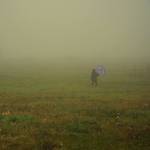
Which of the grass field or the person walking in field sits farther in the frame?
the person walking in field

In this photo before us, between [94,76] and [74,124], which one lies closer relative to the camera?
[74,124]

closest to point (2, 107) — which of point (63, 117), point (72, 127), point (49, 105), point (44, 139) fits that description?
point (49, 105)

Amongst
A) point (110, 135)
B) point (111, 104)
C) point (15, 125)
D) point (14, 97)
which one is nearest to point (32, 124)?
point (15, 125)

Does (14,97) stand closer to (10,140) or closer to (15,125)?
(15,125)

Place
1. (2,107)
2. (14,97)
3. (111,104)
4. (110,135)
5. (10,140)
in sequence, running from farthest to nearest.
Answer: (14,97) → (111,104) → (2,107) → (110,135) → (10,140)

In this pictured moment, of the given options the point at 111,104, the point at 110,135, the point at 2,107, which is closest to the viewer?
the point at 110,135

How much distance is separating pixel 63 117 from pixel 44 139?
17.0 feet

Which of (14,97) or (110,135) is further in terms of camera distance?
(14,97)

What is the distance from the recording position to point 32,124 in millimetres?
22188

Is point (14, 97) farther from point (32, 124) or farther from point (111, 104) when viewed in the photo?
point (32, 124)

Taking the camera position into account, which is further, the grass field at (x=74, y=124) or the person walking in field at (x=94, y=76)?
the person walking in field at (x=94, y=76)

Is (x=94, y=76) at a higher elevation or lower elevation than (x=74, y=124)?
higher

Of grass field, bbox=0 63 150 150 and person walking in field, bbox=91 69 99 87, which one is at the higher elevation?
person walking in field, bbox=91 69 99 87

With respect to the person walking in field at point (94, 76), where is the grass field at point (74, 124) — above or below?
below
